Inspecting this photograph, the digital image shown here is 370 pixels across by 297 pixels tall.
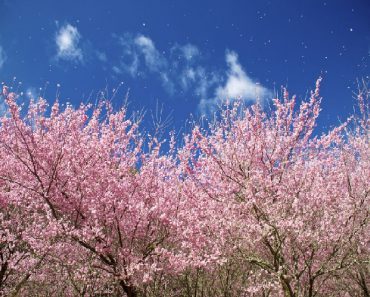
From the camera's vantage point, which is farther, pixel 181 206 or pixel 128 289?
pixel 181 206

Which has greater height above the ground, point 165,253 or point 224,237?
point 224,237

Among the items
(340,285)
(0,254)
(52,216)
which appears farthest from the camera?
(340,285)

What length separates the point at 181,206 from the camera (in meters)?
9.86

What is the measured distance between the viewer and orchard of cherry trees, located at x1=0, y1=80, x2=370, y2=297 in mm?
7664

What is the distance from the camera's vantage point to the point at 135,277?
779 centimetres

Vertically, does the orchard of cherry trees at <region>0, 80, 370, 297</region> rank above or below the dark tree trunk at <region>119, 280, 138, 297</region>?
above

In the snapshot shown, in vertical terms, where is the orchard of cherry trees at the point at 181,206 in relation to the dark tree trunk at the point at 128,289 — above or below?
above

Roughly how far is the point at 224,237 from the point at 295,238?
63.9 inches

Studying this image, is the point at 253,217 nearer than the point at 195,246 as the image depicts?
Yes

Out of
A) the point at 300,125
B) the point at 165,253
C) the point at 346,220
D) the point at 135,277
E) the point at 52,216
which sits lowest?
the point at 135,277

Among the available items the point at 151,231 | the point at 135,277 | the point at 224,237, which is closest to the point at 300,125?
the point at 224,237

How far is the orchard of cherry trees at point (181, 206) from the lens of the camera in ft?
25.1

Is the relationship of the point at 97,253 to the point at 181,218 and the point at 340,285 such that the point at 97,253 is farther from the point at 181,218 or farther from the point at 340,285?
the point at 340,285

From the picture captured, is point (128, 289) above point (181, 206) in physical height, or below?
below
